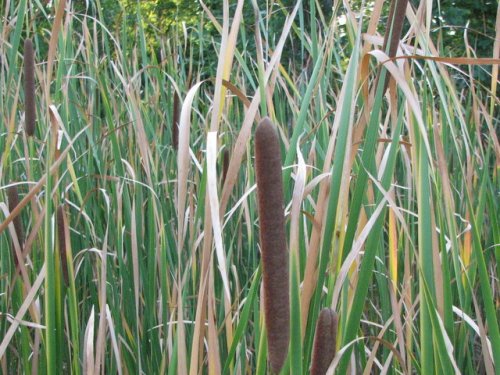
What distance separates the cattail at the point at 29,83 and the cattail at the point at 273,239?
709 mm

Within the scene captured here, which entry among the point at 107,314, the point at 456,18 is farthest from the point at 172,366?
the point at 456,18

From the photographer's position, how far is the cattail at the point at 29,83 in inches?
46.7

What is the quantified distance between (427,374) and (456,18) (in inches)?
179

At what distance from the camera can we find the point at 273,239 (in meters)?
0.60

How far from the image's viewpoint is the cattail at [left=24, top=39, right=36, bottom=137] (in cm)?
119

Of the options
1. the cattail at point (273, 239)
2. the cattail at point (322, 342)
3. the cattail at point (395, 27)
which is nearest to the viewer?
the cattail at point (273, 239)

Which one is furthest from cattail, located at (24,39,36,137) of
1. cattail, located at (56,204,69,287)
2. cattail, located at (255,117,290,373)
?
cattail, located at (255,117,290,373)

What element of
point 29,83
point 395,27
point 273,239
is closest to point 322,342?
point 273,239

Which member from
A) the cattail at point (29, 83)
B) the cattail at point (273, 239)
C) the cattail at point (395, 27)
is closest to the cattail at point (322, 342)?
the cattail at point (273, 239)

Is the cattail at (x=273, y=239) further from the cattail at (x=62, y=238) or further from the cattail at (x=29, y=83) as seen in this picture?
the cattail at (x=29, y=83)

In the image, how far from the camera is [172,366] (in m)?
0.99

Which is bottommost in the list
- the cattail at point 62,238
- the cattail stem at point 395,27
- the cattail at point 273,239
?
the cattail at point 62,238

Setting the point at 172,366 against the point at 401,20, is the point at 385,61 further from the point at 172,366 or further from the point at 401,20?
the point at 172,366

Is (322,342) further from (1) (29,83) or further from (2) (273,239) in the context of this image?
(1) (29,83)
